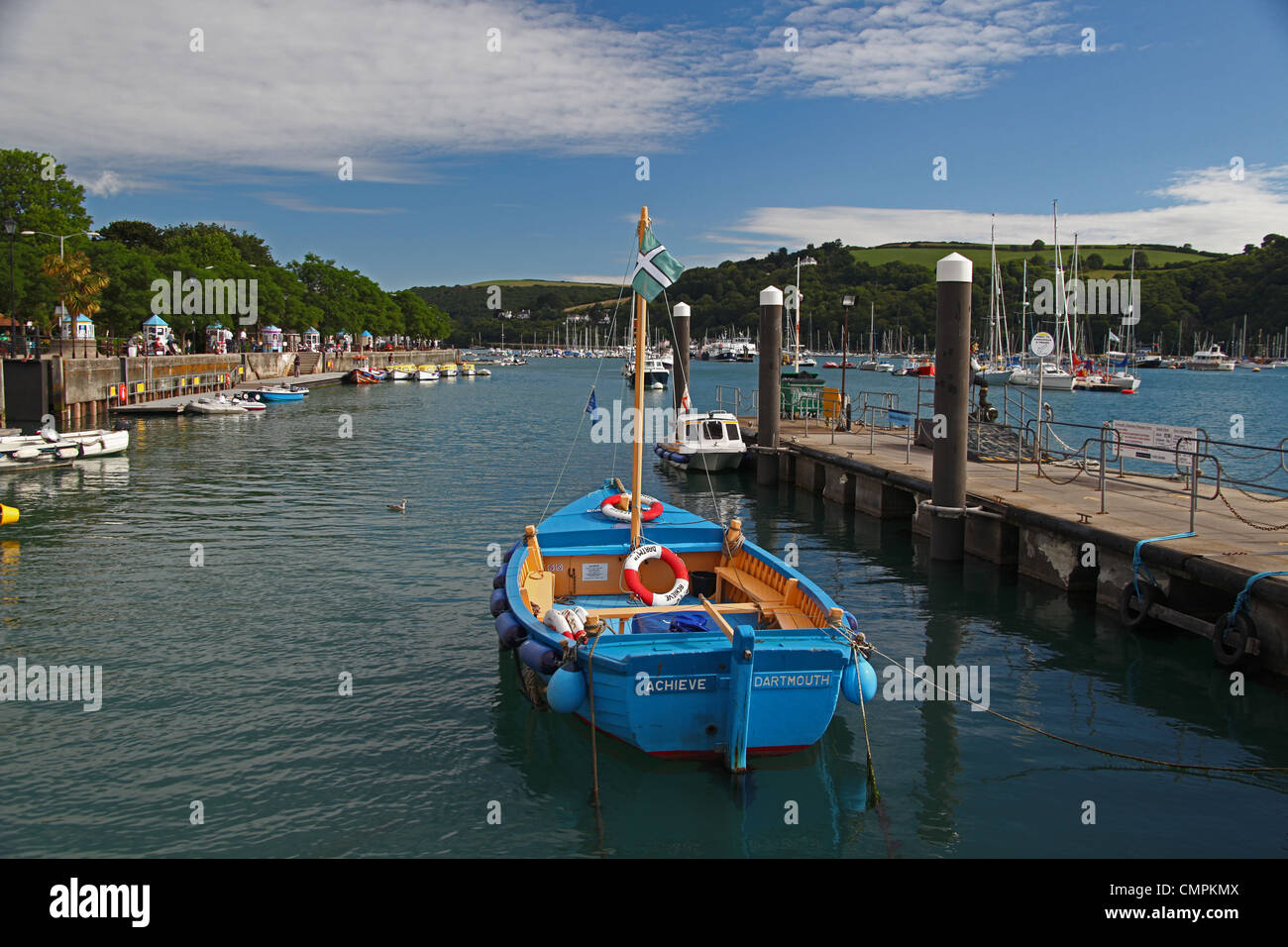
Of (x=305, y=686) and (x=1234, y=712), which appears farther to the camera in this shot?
(x=305, y=686)

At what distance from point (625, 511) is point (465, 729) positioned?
5.87m

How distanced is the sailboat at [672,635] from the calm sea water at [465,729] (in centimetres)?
79

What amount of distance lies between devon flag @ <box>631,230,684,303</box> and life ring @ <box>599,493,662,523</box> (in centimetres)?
436

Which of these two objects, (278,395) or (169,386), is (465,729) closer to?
(169,386)

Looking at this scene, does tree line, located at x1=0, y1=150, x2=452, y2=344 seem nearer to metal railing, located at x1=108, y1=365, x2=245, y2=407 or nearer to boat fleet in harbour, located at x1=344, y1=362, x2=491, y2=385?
metal railing, located at x1=108, y1=365, x2=245, y2=407

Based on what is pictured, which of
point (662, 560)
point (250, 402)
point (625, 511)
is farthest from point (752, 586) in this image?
point (250, 402)

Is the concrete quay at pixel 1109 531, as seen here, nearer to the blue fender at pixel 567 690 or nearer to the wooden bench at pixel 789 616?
the wooden bench at pixel 789 616

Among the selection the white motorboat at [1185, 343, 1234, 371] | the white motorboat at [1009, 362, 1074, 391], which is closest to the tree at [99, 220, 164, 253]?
the white motorboat at [1009, 362, 1074, 391]

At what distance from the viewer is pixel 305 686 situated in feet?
48.4

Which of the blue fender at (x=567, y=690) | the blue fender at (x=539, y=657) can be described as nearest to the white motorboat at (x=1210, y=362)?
the blue fender at (x=539, y=657)

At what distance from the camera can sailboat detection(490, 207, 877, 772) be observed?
434 inches
